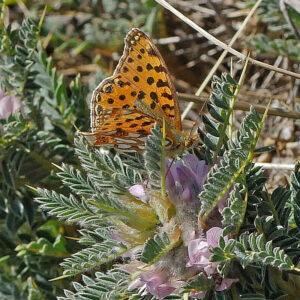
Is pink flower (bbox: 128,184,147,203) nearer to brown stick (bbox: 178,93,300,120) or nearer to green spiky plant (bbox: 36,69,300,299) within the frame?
green spiky plant (bbox: 36,69,300,299)

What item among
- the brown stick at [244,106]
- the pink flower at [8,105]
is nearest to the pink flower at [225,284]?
the brown stick at [244,106]

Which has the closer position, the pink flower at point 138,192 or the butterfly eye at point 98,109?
the pink flower at point 138,192

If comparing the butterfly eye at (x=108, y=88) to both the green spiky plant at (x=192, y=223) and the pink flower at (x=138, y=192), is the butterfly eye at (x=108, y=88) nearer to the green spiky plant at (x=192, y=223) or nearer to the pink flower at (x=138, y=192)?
the green spiky plant at (x=192, y=223)

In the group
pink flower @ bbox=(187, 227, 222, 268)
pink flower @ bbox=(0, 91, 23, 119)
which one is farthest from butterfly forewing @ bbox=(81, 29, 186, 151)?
pink flower @ bbox=(0, 91, 23, 119)

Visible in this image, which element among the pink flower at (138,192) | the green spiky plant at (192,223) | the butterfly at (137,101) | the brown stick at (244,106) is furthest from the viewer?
the brown stick at (244,106)

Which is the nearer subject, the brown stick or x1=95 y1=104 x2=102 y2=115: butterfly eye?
x1=95 y1=104 x2=102 y2=115: butterfly eye

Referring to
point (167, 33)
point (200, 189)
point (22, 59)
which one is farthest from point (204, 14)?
point (200, 189)
